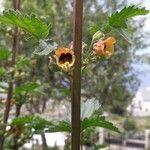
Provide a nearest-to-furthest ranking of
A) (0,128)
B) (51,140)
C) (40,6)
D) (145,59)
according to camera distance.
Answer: (0,128) < (40,6) < (145,59) < (51,140)

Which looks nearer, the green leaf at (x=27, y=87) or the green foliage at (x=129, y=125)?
the green leaf at (x=27, y=87)

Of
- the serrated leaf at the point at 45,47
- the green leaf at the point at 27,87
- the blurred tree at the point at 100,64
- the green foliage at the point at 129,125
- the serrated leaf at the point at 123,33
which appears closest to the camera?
the serrated leaf at the point at 45,47

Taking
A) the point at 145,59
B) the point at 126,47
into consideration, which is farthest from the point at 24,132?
the point at 145,59

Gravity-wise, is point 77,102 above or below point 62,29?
below

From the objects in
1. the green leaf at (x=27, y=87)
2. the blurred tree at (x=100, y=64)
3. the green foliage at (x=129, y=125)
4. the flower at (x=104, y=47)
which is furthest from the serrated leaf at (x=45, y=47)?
the green foliage at (x=129, y=125)

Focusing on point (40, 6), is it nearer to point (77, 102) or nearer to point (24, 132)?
point (24, 132)

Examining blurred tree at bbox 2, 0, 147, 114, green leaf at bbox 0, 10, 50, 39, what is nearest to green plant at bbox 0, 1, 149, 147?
green leaf at bbox 0, 10, 50, 39

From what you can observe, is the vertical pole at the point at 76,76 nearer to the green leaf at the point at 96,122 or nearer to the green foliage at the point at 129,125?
the green leaf at the point at 96,122
